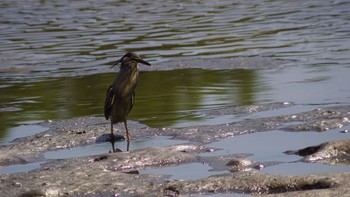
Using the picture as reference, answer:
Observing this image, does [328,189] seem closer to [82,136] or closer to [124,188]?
[124,188]

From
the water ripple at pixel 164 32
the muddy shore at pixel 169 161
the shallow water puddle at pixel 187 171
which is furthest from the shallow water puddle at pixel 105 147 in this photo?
the water ripple at pixel 164 32

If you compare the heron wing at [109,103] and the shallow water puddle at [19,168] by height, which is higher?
the heron wing at [109,103]

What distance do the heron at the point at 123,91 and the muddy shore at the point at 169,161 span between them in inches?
8.3

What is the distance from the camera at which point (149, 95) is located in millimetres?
12719

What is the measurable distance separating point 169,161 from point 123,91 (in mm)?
2057

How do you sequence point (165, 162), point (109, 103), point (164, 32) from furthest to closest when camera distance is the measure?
point (164, 32)
point (109, 103)
point (165, 162)

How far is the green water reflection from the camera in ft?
37.7

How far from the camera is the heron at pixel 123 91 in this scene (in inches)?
407

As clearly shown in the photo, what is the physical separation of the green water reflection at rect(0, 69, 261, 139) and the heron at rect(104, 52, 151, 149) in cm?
42

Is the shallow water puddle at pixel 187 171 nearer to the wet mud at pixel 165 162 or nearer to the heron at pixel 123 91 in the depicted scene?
the wet mud at pixel 165 162

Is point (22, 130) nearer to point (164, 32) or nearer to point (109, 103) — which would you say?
point (109, 103)

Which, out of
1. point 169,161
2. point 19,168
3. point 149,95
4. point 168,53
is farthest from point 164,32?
point 169,161

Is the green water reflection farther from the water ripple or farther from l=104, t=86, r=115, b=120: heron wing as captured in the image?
the water ripple

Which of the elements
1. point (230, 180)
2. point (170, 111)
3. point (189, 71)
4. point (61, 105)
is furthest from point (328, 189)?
point (189, 71)
